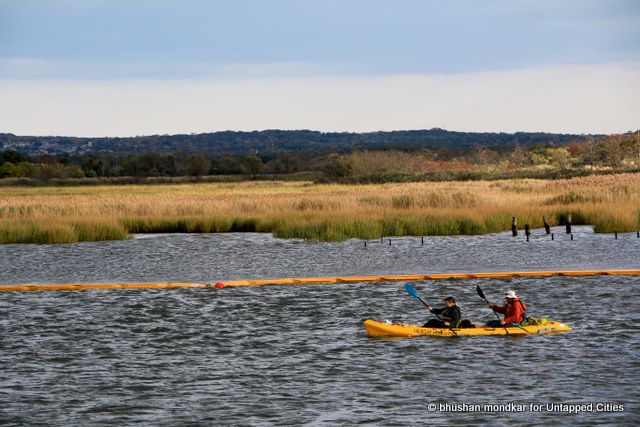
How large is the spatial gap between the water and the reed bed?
32.2ft

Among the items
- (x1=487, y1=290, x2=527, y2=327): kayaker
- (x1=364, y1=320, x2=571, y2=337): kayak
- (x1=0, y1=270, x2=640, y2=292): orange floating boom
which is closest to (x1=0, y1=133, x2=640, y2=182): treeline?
(x1=0, y1=270, x2=640, y2=292): orange floating boom

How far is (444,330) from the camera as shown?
21.3 meters

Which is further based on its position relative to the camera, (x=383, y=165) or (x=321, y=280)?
(x=383, y=165)

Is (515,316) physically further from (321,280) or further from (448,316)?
(321,280)

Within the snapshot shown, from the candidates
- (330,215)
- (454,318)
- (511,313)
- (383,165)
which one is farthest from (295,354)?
(383,165)

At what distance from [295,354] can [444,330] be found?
3018 mm

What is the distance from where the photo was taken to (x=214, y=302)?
27812 millimetres

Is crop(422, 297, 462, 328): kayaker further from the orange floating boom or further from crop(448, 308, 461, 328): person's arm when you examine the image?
the orange floating boom

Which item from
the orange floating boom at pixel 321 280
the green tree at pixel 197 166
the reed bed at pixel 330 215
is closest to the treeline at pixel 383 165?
the green tree at pixel 197 166

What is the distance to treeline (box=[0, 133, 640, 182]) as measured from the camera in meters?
91.4

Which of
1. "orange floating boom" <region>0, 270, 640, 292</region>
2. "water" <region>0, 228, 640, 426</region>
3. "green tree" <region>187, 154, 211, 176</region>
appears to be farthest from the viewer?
"green tree" <region>187, 154, 211, 176</region>

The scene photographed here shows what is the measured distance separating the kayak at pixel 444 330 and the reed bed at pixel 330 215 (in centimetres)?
2217

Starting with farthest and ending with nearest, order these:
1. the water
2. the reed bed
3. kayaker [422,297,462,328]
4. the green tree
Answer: the green tree, the reed bed, kayaker [422,297,462,328], the water

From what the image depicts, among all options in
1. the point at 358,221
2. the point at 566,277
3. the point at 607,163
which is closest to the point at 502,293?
the point at 566,277
